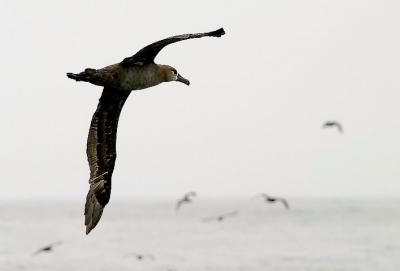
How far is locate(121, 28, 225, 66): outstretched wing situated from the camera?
1109 cm

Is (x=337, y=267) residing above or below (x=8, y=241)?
below

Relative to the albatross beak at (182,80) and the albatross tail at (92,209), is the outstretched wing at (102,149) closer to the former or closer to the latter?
the albatross tail at (92,209)

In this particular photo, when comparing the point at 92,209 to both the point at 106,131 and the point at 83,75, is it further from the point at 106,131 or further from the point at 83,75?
the point at 83,75

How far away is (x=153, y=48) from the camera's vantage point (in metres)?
12.2

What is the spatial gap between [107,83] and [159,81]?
1.09 meters

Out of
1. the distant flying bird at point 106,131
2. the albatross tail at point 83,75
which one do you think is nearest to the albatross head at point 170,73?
the distant flying bird at point 106,131

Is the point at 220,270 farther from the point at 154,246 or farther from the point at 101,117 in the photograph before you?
the point at 101,117

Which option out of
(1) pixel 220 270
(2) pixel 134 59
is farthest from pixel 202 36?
(1) pixel 220 270

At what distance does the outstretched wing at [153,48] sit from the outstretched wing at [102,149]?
Result: 154cm

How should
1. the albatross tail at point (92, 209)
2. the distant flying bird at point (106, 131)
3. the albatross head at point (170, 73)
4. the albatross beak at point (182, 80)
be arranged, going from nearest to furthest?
1. the distant flying bird at point (106, 131)
2. the albatross head at point (170, 73)
3. the albatross beak at point (182, 80)
4. the albatross tail at point (92, 209)

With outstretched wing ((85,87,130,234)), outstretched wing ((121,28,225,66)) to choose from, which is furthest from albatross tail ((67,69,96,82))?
outstretched wing ((85,87,130,234))

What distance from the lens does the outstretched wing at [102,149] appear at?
46.3 ft

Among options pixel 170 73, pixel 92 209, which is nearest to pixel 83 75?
pixel 170 73

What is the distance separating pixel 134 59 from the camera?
12469mm
